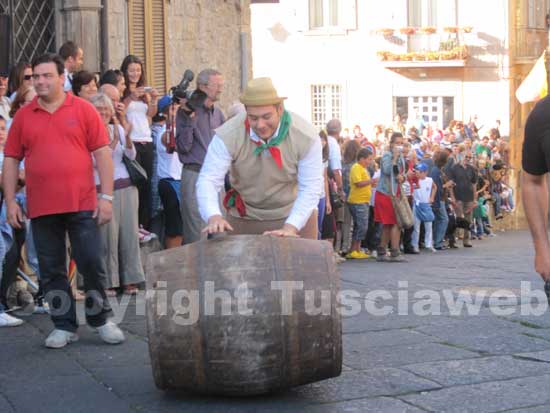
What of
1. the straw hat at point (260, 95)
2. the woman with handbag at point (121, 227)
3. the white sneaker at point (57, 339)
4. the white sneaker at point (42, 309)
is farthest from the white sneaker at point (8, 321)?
the straw hat at point (260, 95)

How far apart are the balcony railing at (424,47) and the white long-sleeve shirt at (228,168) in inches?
1382

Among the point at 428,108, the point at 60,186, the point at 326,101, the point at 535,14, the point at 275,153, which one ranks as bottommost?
the point at 428,108

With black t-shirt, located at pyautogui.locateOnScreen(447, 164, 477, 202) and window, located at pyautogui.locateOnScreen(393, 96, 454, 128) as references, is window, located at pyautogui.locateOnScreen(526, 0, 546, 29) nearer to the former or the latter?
window, located at pyautogui.locateOnScreen(393, 96, 454, 128)

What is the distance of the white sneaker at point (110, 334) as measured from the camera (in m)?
8.23

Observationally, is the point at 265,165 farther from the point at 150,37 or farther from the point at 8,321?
the point at 150,37

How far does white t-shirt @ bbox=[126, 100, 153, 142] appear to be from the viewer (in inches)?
448

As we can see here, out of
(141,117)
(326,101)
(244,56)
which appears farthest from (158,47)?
(326,101)

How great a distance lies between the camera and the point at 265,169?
7262 millimetres

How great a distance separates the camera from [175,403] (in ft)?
21.4

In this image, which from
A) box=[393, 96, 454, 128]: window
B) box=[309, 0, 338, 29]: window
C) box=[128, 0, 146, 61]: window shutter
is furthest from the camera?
box=[309, 0, 338, 29]: window

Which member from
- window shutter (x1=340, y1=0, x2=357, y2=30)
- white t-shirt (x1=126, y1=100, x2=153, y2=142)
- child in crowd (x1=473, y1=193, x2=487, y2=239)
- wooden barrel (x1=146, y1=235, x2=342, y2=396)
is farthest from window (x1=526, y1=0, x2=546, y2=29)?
wooden barrel (x1=146, y1=235, x2=342, y2=396)

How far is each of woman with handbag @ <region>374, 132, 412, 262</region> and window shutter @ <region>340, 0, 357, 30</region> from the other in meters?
26.2

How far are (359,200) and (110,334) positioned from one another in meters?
9.17

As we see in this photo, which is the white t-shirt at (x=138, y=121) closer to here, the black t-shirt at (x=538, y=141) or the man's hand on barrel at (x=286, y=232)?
the man's hand on barrel at (x=286, y=232)
